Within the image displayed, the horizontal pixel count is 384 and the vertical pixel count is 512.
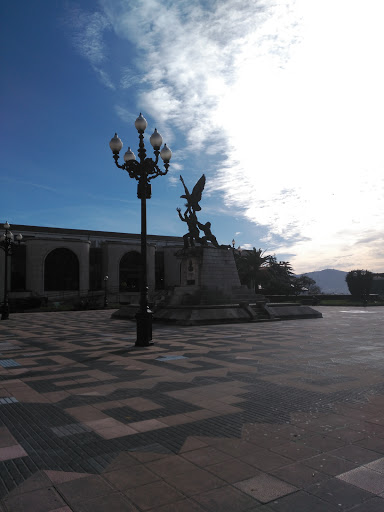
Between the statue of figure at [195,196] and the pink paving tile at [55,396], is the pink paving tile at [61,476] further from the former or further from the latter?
the statue of figure at [195,196]

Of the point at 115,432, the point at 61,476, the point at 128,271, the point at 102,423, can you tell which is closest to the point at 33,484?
the point at 61,476

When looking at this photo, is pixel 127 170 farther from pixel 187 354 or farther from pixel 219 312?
pixel 219 312

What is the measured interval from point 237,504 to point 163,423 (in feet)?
6.66

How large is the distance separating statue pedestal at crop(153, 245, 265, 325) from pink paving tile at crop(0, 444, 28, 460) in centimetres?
1672

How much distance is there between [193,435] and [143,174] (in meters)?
9.31

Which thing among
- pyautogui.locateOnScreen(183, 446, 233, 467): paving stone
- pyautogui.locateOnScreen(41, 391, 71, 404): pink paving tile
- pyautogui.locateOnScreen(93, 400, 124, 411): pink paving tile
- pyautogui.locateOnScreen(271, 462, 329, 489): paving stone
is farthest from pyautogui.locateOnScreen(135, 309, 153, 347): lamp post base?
pyautogui.locateOnScreen(271, 462, 329, 489): paving stone

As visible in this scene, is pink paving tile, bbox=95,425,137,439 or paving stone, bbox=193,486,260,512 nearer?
paving stone, bbox=193,486,260,512

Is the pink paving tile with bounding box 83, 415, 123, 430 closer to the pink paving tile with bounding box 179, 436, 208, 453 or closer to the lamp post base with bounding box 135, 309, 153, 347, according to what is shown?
the pink paving tile with bounding box 179, 436, 208, 453

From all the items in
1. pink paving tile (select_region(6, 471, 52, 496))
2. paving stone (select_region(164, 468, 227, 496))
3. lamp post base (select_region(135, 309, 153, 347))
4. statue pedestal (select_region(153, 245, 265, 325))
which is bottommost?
paving stone (select_region(164, 468, 227, 496))

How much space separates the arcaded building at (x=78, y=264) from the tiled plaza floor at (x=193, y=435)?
3799 cm

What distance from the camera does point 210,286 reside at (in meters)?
23.8

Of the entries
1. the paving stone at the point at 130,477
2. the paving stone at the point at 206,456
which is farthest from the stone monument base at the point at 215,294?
the paving stone at the point at 130,477

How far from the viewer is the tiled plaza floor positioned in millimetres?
3244

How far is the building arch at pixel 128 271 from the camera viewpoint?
59281mm
